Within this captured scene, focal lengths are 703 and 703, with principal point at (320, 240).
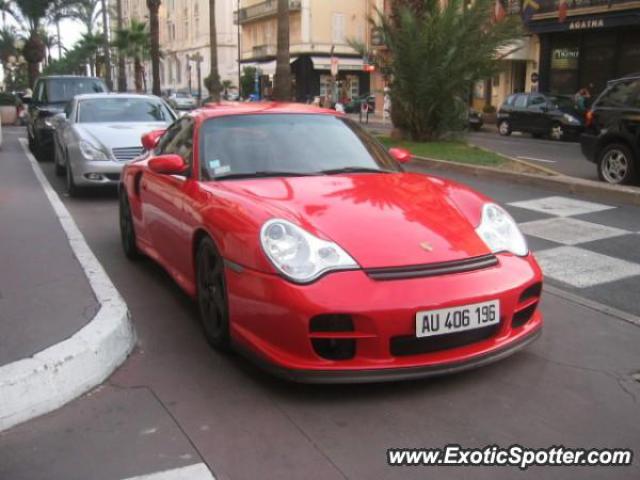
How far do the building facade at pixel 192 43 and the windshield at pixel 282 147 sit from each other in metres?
62.4

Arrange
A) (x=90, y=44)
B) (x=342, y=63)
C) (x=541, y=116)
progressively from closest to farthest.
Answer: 1. (x=541, y=116)
2. (x=342, y=63)
3. (x=90, y=44)

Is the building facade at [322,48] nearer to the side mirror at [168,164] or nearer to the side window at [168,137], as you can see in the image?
the side window at [168,137]

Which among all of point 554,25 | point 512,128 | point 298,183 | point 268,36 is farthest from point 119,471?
point 268,36

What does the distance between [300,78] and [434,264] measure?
182ft

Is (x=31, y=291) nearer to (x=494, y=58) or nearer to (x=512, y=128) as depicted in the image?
(x=494, y=58)

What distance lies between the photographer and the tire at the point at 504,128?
24562 mm

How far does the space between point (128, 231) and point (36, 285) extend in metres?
1.37

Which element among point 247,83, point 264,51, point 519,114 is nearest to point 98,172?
point 519,114

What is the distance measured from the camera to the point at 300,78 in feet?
188

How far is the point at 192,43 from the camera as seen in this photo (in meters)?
78.1

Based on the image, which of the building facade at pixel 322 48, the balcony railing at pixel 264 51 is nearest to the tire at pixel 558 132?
the building facade at pixel 322 48

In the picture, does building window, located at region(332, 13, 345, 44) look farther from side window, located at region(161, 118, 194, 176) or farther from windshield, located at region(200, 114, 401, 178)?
windshield, located at region(200, 114, 401, 178)

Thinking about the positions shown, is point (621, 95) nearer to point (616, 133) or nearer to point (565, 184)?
point (616, 133)

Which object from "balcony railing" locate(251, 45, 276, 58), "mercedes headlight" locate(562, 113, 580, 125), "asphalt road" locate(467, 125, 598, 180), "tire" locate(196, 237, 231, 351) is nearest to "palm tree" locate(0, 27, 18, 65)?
"balcony railing" locate(251, 45, 276, 58)
